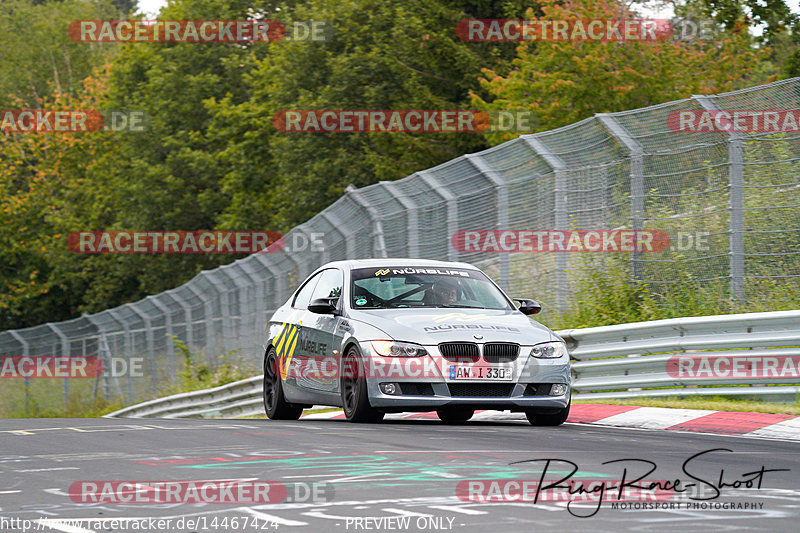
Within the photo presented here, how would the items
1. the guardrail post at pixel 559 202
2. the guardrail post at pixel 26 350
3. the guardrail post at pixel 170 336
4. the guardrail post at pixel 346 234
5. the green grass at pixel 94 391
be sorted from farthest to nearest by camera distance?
the guardrail post at pixel 26 350 → the guardrail post at pixel 170 336 → the green grass at pixel 94 391 → the guardrail post at pixel 346 234 → the guardrail post at pixel 559 202

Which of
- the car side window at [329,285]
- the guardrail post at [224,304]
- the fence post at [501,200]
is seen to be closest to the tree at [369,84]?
the guardrail post at [224,304]

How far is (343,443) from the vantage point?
9.46 metres

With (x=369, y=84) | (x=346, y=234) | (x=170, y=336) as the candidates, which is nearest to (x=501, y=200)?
(x=346, y=234)

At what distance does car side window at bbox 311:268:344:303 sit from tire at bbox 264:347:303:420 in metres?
0.90

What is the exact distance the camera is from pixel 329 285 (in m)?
13.0

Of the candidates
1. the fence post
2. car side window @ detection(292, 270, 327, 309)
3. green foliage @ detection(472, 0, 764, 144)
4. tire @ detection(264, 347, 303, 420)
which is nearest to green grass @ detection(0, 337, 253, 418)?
the fence post

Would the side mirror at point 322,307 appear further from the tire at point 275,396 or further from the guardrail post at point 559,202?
the guardrail post at point 559,202

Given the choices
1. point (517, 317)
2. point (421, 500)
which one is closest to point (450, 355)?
point (517, 317)

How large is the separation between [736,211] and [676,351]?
177 cm

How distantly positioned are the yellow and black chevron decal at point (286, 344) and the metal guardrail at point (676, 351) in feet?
9.50

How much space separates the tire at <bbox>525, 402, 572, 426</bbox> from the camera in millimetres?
11469

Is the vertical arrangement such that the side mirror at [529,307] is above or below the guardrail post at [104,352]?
above

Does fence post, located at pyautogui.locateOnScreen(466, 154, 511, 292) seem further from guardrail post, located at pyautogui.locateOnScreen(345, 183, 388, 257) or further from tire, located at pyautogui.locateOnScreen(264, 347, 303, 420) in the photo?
tire, located at pyautogui.locateOnScreen(264, 347, 303, 420)

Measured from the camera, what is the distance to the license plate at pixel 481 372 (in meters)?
10.9
